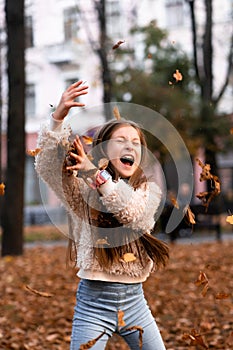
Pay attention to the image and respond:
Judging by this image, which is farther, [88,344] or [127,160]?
[127,160]

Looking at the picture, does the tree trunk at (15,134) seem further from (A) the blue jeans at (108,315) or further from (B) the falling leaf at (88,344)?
(B) the falling leaf at (88,344)

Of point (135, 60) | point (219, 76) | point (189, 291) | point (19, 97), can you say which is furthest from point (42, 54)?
point (189, 291)

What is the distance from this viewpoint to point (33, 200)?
3728 cm

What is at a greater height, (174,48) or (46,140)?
(174,48)

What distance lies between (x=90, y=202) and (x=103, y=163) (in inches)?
7.7

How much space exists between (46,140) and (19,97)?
29.1 feet

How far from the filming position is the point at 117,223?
3.30 metres

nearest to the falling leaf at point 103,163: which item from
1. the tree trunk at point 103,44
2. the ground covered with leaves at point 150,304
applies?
the ground covered with leaves at point 150,304

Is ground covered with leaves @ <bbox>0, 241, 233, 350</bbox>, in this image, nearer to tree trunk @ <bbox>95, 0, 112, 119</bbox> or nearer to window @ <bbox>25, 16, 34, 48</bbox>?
tree trunk @ <bbox>95, 0, 112, 119</bbox>

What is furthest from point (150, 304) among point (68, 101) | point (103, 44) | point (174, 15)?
point (174, 15)

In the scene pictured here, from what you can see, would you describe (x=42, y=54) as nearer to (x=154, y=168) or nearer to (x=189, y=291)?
(x=189, y=291)

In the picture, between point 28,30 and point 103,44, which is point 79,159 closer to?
point 103,44

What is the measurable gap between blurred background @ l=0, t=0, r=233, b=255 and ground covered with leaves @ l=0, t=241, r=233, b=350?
111cm

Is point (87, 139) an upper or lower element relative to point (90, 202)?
upper
